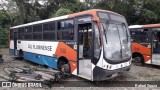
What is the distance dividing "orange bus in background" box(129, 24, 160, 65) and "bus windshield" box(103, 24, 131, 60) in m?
4.34

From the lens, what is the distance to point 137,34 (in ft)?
Answer: 42.5

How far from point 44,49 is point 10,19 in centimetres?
1935

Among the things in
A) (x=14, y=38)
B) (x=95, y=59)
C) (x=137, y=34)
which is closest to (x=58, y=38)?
(x=95, y=59)

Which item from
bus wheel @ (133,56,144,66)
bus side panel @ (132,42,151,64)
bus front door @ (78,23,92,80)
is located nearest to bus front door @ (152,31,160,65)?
bus side panel @ (132,42,151,64)

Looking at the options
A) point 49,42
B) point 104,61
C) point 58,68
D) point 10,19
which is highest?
point 10,19

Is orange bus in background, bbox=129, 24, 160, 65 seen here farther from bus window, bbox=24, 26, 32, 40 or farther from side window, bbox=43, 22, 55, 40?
bus window, bbox=24, 26, 32, 40

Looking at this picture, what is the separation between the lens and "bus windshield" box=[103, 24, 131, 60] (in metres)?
7.23

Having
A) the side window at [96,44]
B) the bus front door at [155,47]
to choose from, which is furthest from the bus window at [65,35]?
the bus front door at [155,47]

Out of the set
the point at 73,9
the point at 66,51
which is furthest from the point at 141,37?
the point at 73,9

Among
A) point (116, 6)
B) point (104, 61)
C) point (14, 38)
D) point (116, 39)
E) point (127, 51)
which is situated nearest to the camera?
point (104, 61)

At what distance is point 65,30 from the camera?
355 inches

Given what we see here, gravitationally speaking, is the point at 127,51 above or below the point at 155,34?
below

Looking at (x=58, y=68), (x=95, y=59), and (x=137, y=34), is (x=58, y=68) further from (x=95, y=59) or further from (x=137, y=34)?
(x=137, y=34)

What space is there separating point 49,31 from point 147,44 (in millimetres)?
6288
